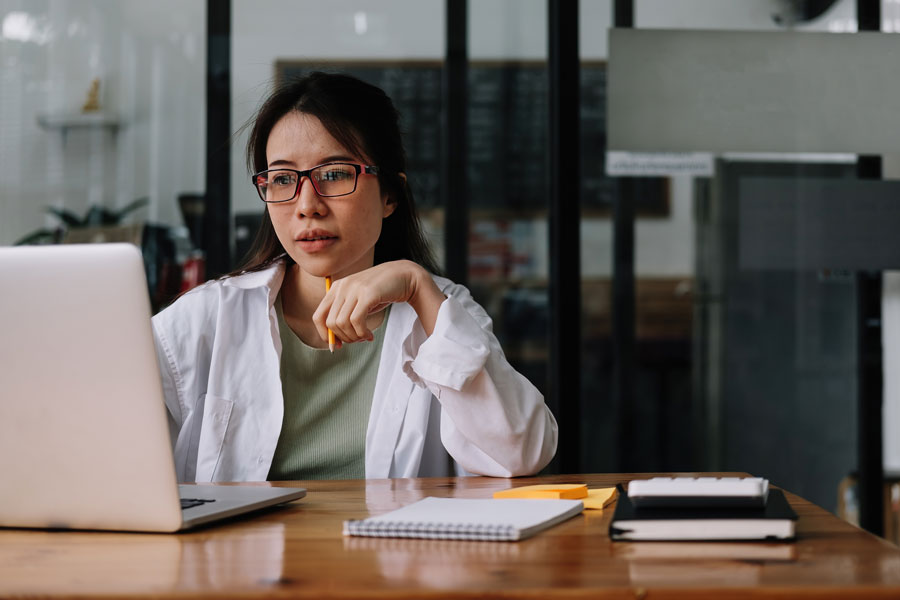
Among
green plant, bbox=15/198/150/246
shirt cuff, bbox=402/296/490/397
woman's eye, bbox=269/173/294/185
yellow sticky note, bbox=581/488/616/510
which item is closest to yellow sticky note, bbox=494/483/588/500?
yellow sticky note, bbox=581/488/616/510

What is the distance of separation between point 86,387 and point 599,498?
604 mm

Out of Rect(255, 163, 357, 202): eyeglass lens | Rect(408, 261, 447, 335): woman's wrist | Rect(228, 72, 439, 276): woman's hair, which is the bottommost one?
Rect(408, 261, 447, 335): woman's wrist

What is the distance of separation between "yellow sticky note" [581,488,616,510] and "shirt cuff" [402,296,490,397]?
28 cm

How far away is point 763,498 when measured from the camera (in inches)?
38.9

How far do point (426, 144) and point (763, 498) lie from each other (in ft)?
7.03

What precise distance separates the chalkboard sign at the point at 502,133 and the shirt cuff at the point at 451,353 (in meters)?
1.54

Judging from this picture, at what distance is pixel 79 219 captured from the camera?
2922 mm

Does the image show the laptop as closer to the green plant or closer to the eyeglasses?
the eyeglasses

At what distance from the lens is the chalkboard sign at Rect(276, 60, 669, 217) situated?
9.73ft

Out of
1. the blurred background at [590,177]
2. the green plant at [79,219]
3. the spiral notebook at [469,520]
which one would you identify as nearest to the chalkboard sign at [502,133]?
the blurred background at [590,177]

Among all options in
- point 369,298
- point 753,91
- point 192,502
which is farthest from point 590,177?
point 192,502

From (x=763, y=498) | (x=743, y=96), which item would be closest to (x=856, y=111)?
(x=743, y=96)

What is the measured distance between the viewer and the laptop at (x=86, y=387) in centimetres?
92

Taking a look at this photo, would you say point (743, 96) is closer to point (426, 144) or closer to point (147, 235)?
point (426, 144)
